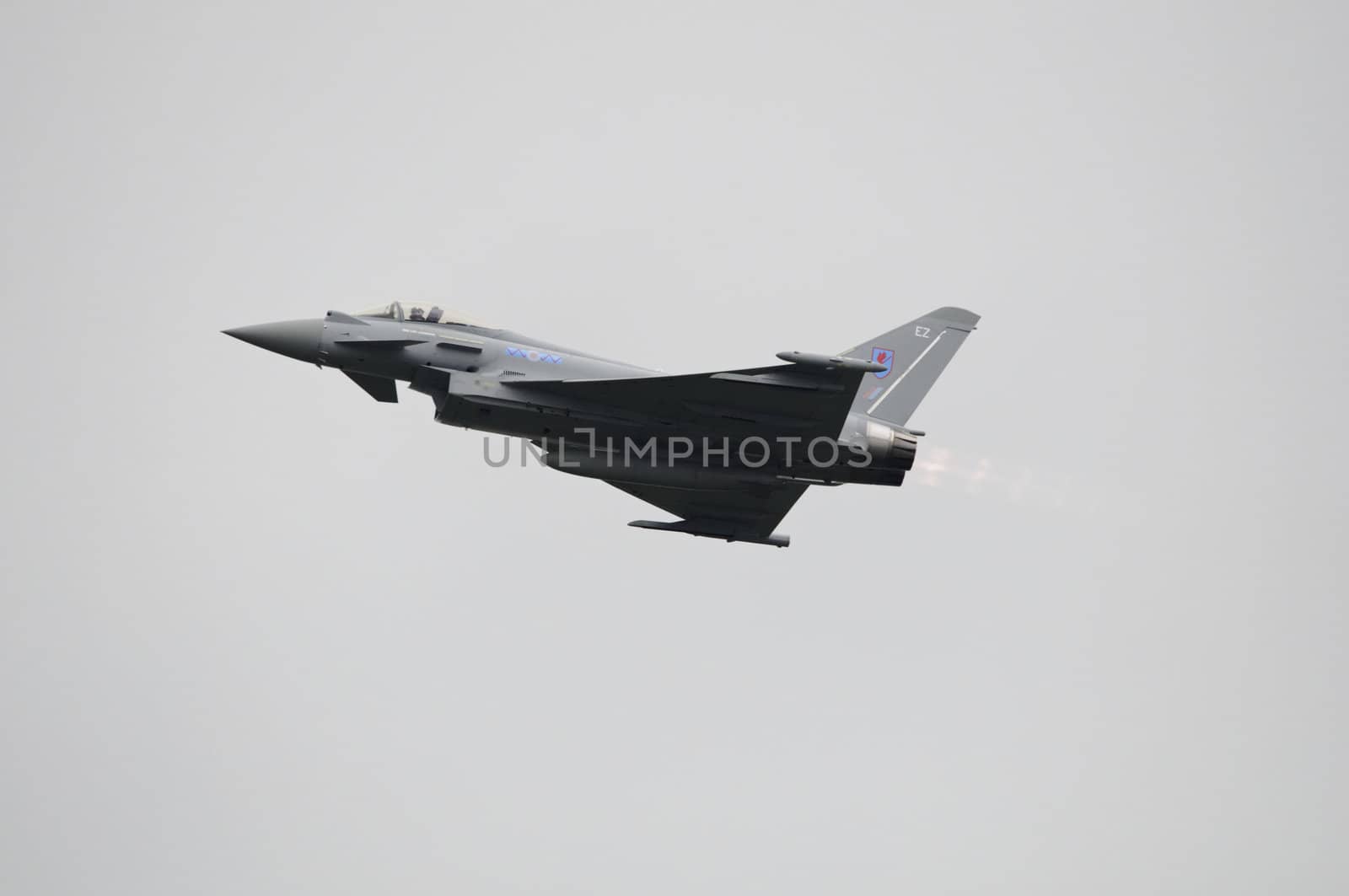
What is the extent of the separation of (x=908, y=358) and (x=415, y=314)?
9262 mm

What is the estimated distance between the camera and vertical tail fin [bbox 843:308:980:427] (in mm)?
22781

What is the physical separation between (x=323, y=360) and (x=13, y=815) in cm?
3925

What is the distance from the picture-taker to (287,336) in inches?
809

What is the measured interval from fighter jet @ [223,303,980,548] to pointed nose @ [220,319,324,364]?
0.02 meters

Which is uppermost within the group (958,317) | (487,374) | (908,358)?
(958,317)

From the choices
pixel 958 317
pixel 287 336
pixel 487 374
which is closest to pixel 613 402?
pixel 487 374

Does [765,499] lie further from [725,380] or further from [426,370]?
[426,370]

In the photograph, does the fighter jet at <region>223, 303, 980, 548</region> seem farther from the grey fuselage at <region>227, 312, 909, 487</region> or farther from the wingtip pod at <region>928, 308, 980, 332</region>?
the wingtip pod at <region>928, 308, 980, 332</region>

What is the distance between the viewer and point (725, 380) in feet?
65.0

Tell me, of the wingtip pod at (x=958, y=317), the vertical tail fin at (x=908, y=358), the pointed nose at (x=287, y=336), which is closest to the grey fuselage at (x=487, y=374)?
the pointed nose at (x=287, y=336)

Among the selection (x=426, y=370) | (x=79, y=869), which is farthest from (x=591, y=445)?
(x=79, y=869)

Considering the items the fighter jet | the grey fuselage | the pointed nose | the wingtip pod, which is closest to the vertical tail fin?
the wingtip pod

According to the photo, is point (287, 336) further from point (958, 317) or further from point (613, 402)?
point (958, 317)

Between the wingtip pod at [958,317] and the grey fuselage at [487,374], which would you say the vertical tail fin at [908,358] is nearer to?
the wingtip pod at [958,317]
